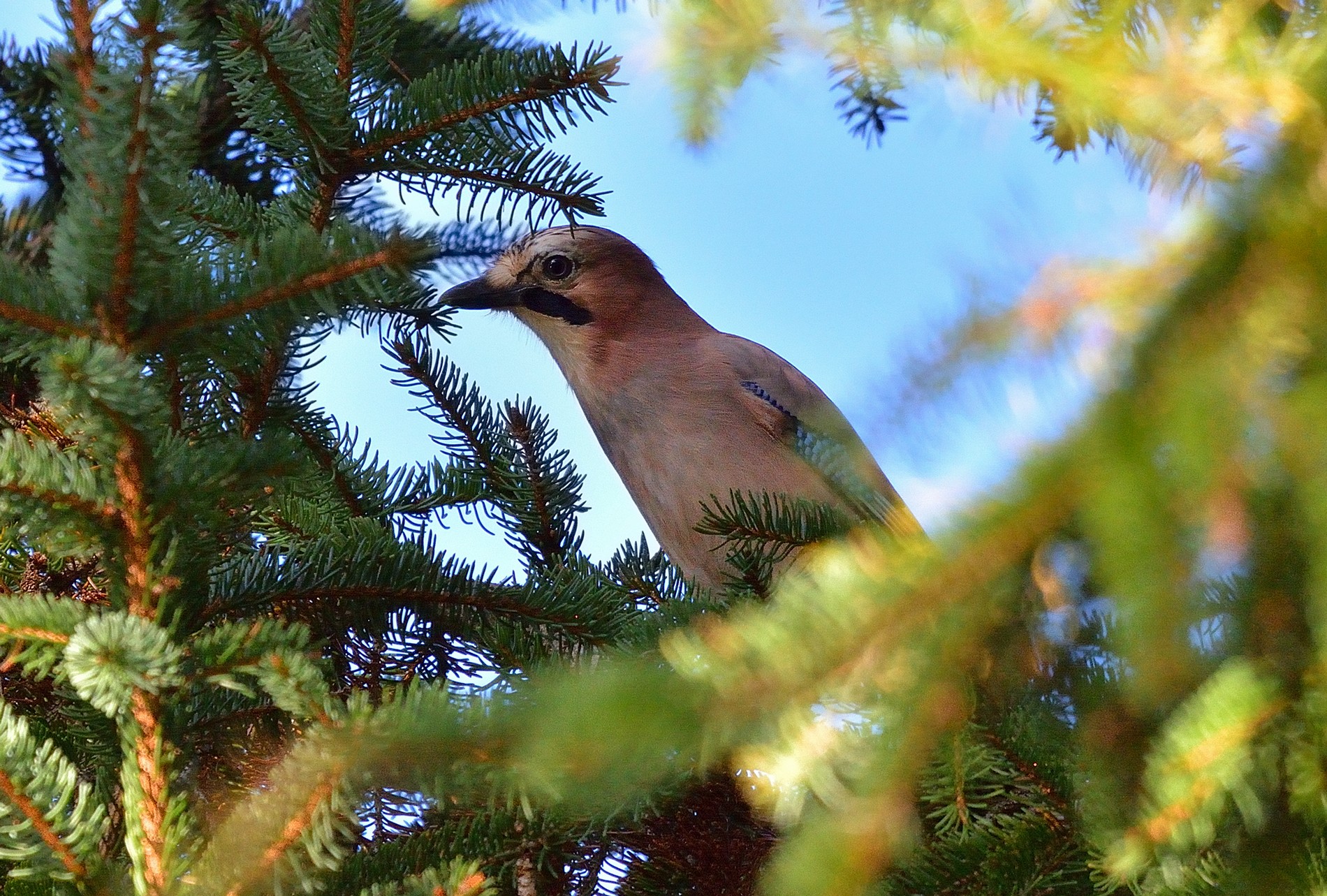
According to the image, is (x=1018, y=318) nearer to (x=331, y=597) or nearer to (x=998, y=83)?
(x=998, y=83)

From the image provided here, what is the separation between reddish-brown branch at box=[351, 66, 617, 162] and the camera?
87.0 inches

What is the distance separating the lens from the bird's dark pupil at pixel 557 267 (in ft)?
13.3

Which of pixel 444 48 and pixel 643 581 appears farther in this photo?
pixel 444 48

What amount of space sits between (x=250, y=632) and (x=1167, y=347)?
0.96 meters

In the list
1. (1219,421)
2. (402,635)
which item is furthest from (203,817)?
(1219,421)

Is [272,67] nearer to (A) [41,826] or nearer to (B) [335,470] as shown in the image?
(B) [335,470]

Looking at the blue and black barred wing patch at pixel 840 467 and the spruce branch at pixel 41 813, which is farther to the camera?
the blue and black barred wing patch at pixel 840 467

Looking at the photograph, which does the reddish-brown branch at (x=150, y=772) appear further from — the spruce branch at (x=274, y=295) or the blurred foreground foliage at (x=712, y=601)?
the spruce branch at (x=274, y=295)

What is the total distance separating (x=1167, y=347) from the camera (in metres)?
0.99

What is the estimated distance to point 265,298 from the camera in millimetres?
1416

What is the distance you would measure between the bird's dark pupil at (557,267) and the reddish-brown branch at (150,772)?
2.85 m

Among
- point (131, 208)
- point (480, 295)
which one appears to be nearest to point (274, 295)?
point (131, 208)

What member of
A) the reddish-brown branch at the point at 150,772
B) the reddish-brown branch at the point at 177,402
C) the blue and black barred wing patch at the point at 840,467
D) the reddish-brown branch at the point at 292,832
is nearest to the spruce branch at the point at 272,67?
the reddish-brown branch at the point at 177,402

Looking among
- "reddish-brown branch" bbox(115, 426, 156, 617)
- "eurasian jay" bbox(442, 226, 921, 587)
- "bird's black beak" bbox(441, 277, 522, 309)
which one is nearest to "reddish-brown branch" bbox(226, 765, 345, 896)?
"reddish-brown branch" bbox(115, 426, 156, 617)
